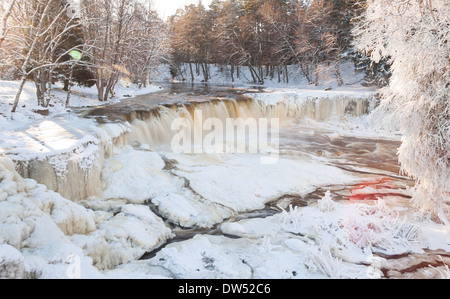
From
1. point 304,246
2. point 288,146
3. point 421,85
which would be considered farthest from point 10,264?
point 288,146

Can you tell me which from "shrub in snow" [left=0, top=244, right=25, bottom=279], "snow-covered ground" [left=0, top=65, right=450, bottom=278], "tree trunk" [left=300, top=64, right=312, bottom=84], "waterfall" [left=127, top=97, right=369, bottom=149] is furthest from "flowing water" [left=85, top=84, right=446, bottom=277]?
"tree trunk" [left=300, top=64, right=312, bottom=84]

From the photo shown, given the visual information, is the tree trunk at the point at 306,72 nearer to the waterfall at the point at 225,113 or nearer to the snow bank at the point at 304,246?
the waterfall at the point at 225,113

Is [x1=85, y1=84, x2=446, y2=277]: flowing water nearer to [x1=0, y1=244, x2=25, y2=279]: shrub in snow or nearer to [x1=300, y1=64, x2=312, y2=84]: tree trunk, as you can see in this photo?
[x1=0, y1=244, x2=25, y2=279]: shrub in snow

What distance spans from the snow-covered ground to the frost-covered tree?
110 cm

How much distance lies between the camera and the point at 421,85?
5113 millimetres

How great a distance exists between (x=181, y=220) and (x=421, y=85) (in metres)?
5.42

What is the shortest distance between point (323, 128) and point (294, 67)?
20.6 m

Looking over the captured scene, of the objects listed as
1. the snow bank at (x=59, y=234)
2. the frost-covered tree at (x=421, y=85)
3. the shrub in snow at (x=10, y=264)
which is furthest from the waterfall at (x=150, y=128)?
the frost-covered tree at (x=421, y=85)

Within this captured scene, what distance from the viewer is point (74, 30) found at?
14.5 m

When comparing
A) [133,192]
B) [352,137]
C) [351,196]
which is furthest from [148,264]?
[352,137]

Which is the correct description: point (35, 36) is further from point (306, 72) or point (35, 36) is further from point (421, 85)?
point (306, 72)

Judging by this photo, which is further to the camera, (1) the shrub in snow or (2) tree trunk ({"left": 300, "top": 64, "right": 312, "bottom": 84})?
(2) tree trunk ({"left": 300, "top": 64, "right": 312, "bottom": 84})

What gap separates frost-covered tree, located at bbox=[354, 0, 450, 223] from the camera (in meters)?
4.71

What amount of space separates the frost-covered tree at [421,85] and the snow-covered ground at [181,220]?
43.4 inches
